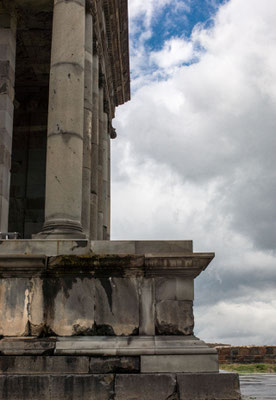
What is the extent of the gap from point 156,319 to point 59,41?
25.7ft

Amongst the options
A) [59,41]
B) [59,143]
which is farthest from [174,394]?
[59,41]

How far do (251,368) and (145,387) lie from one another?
58.2ft

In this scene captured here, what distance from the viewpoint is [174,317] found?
32.0 feet

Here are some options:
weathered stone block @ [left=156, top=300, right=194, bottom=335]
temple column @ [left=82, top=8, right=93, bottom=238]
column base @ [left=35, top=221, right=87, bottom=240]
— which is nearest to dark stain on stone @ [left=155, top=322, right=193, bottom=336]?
weathered stone block @ [left=156, top=300, right=194, bottom=335]

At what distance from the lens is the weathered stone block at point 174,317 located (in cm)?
969

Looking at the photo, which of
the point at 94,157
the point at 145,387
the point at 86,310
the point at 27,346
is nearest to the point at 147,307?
the point at 86,310

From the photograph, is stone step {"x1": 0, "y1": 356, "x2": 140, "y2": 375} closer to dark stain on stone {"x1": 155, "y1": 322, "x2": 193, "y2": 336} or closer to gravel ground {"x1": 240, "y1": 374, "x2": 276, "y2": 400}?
dark stain on stone {"x1": 155, "y1": 322, "x2": 193, "y2": 336}

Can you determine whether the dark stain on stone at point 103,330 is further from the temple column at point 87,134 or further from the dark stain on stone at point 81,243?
the temple column at point 87,134

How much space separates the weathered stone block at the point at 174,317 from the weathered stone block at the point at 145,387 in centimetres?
95

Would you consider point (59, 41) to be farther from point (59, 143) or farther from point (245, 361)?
point (245, 361)

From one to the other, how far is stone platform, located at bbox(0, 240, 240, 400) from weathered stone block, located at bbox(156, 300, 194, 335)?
0.06 feet

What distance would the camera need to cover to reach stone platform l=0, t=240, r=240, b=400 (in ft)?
29.3

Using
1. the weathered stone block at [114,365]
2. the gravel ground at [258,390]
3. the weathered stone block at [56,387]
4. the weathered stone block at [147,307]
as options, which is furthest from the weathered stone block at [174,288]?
the gravel ground at [258,390]

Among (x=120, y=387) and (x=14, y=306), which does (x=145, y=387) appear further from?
(x=14, y=306)
